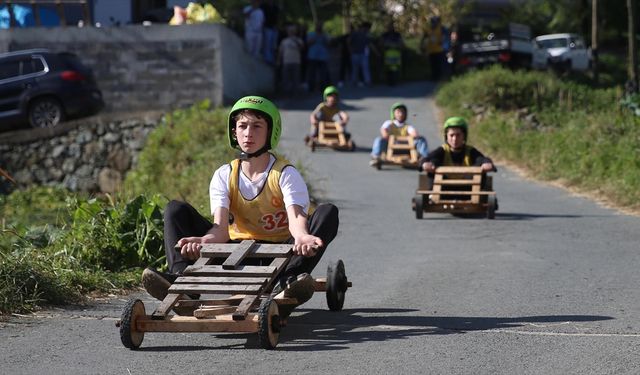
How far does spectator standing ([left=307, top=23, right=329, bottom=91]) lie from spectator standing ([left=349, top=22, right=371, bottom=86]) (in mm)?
928

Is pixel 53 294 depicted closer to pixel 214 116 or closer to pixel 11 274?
pixel 11 274

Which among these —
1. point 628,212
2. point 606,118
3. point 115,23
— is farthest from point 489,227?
point 115,23

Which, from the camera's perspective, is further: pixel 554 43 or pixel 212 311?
pixel 554 43

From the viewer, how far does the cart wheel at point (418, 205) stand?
15.4m

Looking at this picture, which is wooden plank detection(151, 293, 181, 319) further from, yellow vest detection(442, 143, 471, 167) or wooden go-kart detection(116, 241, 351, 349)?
yellow vest detection(442, 143, 471, 167)

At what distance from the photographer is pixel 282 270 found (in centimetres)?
775

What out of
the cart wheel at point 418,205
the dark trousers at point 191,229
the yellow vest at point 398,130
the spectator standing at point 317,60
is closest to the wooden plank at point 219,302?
the dark trousers at point 191,229

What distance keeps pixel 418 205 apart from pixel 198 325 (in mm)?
8675

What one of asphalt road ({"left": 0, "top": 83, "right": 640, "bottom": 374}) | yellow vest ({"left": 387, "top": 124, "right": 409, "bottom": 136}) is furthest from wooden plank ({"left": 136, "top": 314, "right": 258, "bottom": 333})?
yellow vest ({"left": 387, "top": 124, "right": 409, "bottom": 136})

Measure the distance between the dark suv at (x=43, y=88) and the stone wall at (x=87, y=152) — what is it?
1.36ft

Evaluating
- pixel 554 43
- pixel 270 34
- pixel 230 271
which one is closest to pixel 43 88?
pixel 270 34

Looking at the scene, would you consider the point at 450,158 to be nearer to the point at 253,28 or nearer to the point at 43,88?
the point at 43,88

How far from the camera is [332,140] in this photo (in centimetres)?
2508

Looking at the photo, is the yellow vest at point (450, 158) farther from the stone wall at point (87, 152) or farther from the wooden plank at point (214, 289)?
the stone wall at point (87, 152)
